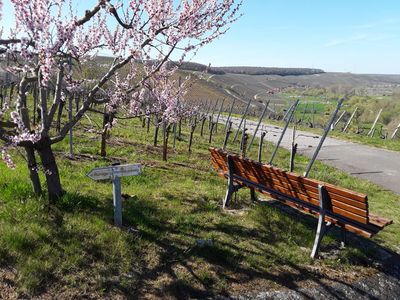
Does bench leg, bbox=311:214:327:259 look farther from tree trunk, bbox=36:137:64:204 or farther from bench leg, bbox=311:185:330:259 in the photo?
tree trunk, bbox=36:137:64:204

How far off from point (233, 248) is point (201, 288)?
1197 mm

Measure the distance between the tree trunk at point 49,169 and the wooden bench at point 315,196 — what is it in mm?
3247

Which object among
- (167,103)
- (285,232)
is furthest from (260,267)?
(167,103)

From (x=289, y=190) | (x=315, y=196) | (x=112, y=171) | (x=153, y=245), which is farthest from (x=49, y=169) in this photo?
(x=315, y=196)

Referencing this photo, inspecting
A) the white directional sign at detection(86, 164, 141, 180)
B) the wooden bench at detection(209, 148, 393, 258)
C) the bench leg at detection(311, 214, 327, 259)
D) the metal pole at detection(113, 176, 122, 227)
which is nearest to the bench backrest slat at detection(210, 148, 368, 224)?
the wooden bench at detection(209, 148, 393, 258)

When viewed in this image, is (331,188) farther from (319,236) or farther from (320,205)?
(319,236)

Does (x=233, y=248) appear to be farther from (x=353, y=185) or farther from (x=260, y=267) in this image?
(x=353, y=185)

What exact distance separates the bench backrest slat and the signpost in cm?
251

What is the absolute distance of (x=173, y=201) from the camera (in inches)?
303

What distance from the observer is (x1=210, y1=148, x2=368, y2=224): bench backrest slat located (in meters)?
5.38

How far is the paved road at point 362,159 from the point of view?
13992mm

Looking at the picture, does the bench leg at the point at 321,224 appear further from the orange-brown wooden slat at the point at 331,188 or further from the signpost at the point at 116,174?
the signpost at the point at 116,174

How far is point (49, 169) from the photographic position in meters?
6.21

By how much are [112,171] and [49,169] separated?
4.06ft
